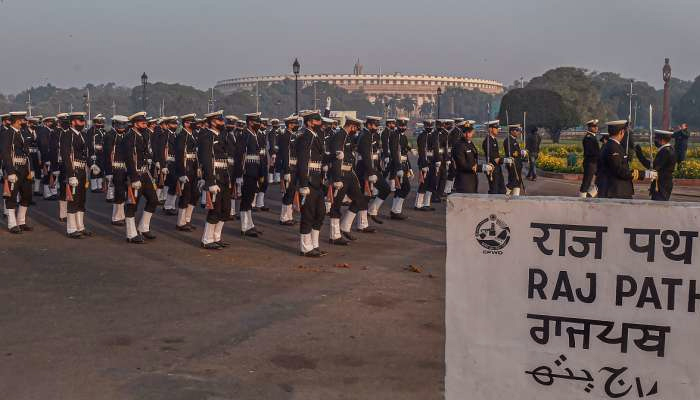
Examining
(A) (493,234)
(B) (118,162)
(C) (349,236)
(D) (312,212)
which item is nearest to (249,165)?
(B) (118,162)

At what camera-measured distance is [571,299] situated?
299 centimetres

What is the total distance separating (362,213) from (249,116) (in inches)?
115

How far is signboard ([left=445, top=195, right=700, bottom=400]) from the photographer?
9.37 feet

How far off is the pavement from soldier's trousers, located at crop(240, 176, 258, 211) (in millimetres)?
841

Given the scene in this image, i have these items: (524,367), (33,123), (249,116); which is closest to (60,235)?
(249,116)

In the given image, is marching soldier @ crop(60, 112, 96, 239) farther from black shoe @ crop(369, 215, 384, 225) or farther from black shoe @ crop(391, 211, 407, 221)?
black shoe @ crop(391, 211, 407, 221)

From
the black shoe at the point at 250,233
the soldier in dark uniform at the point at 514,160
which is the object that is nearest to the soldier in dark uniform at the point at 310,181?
the black shoe at the point at 250,233

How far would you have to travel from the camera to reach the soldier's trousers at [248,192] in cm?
1351

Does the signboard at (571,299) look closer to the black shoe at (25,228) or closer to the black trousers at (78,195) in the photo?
the black trousers at (78,195)

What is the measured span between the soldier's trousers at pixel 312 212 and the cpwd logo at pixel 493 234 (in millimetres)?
8214

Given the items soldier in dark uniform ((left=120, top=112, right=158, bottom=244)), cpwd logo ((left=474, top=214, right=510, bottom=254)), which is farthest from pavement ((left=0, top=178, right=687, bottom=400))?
cpwd logo ((left=474, top=214, right=510, bottom=254))

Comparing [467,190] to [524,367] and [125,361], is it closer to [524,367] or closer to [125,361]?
[125,361]

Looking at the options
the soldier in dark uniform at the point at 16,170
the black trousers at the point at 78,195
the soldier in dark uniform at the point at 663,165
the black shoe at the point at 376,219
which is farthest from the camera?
the black shoe at the point at 376,219

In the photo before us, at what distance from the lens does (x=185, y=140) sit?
13734 millimetres
